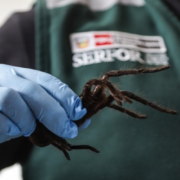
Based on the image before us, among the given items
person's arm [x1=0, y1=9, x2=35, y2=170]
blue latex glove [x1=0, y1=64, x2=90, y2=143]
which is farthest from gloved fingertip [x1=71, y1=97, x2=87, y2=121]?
person's arm [x1=0, y1=9, x2=35, y2=170]

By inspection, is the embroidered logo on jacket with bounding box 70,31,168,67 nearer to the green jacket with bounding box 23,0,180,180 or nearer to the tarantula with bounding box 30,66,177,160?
Answer: the green jacket with bounding box 23,0,180,180

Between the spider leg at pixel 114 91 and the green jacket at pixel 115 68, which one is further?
the green jacket at pixel 115 68

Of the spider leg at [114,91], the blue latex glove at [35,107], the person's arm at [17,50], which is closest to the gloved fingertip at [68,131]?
the blue latex glove at [35,107]

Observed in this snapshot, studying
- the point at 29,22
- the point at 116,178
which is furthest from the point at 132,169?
the point at 29,22

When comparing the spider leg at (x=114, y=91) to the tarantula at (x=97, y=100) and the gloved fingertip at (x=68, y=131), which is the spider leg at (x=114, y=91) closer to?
the tarantula at (x=97, y=100)

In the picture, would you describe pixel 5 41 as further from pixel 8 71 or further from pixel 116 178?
pixel 116 178

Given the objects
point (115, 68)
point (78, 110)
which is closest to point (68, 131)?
point (78, 110)
